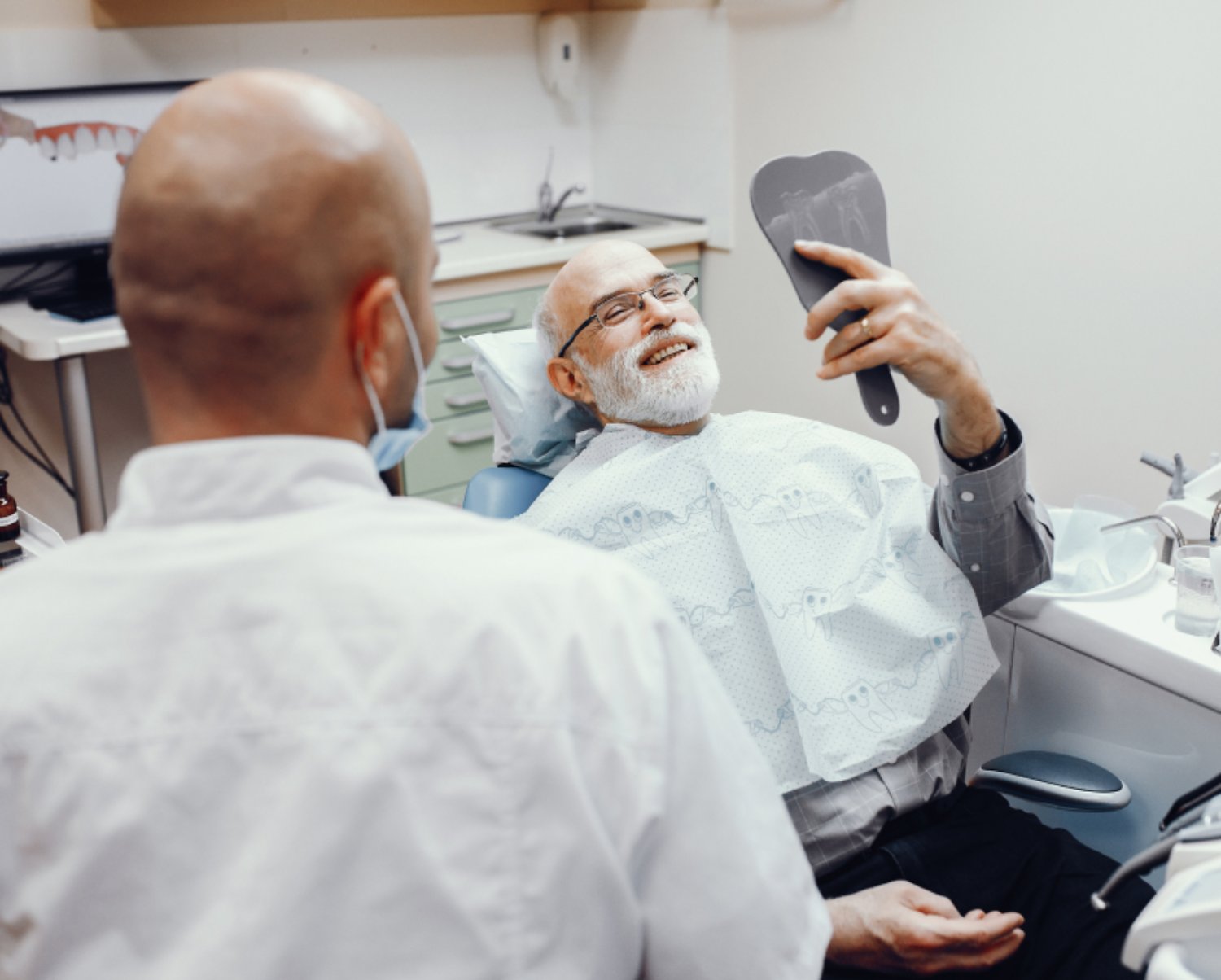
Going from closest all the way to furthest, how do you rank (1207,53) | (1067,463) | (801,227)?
(801,227)
(1207,53)
(1067,463)

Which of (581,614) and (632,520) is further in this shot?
(632,520)

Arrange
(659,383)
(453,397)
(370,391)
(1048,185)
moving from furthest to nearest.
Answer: (453,397), (1048,185), (659,383), (370,391)

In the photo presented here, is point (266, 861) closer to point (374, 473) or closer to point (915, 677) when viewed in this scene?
point (374, 473)

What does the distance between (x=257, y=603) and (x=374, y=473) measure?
0.44 feet

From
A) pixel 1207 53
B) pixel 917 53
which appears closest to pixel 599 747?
pixel 1207 53

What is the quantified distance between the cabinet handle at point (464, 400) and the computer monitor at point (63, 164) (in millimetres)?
985

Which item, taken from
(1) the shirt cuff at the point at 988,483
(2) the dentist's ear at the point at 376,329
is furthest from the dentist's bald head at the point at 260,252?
(1) the shirt cuff at the point at 988,483

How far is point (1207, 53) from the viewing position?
2.36 meters

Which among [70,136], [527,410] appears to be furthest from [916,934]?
[70,136]

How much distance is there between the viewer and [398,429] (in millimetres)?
930

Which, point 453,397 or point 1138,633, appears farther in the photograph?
point 453,397

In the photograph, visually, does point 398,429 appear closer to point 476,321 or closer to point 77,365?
point 77,365

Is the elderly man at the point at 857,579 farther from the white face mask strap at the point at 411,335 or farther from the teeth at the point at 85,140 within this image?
the teeth at the point at 85,140

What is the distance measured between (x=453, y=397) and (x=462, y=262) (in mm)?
386
